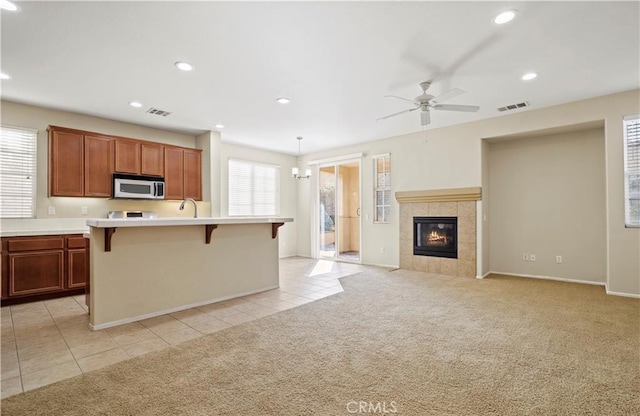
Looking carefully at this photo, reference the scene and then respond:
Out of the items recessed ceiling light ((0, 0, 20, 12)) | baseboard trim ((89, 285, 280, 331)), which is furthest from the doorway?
recessed ceiling light ((0, 0, 20, 12))

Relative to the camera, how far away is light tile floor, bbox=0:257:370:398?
230 cm

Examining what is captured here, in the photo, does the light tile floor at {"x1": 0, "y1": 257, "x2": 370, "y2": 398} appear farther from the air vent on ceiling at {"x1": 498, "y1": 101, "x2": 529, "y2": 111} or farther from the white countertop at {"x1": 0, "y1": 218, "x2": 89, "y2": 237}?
the air vent on ceiling at {"x1": 498, "y1": 101, "x2": 529, "y2": 111}

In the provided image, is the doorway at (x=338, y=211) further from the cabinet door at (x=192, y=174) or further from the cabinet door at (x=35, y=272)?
the cabinet door at (x=35, y=272)

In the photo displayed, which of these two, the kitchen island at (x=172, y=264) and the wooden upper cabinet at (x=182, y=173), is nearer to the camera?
the kitchen island at (x=172, y=264)

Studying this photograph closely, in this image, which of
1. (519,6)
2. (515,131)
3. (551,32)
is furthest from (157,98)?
(515,131)

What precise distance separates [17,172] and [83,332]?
298 centimetres

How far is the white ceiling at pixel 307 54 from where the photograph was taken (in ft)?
8.15

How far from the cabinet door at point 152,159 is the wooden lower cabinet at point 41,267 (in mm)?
1561

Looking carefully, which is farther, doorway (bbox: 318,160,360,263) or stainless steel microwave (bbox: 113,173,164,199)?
doorway (bbox: 318,160,360,263)

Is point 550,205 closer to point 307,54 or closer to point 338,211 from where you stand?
point 338,211

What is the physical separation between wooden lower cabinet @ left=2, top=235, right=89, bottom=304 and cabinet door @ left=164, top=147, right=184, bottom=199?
1.64 metres

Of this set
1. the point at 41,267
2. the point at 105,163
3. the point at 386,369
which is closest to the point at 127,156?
the point at 105,163

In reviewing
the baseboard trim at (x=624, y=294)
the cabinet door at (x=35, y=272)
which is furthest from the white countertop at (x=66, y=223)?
the baseboard trim at (x=624, y=294)

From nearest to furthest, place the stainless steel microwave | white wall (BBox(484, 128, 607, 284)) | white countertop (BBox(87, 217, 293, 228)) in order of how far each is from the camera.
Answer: white countertop (BBox(87, 217, 293, 228)), white wall (BBox(484, 128, 607, 284)), the stainless steel microwave
